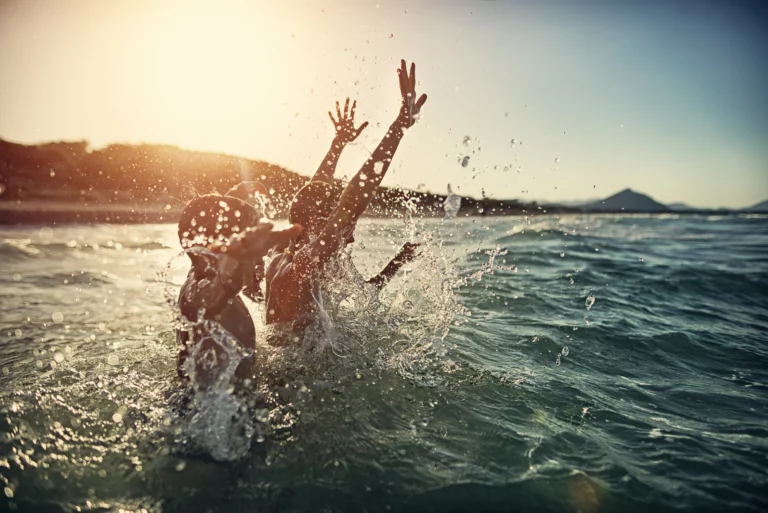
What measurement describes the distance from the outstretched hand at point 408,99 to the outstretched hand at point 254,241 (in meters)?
1.46

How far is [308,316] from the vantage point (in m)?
3.75

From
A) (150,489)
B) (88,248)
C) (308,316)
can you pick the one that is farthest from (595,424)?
(88,248)

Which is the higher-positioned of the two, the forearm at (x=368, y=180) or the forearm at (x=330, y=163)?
the forearm at (x=330, y=163)

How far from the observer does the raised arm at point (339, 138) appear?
449 cm

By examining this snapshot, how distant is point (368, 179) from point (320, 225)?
2.50 feet

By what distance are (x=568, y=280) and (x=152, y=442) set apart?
8784 millimetres

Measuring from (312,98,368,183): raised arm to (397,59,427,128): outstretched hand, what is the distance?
144 cm

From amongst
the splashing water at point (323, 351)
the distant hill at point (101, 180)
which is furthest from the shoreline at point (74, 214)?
the splashing water at point (323, 351)

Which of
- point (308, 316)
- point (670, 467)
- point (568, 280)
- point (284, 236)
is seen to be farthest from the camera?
point (568, 280)

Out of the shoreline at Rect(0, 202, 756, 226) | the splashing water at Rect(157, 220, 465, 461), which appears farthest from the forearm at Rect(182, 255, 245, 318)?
the shoreline at Rect(0, 202, 756, 226)

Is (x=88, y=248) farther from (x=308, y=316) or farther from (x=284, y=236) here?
(x=284, y=236)

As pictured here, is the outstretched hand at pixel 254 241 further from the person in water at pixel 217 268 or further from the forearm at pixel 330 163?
the forearm at pixel 330 163

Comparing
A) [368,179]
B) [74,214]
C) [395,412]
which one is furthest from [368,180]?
[74,214]

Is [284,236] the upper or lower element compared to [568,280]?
upper
